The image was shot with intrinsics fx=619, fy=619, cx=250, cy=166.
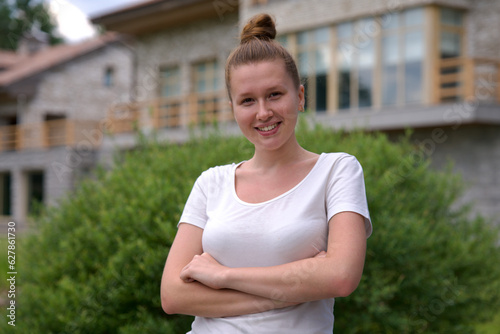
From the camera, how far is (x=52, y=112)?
3281 centimetres

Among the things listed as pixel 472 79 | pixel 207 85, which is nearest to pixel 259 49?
pixel 472 79

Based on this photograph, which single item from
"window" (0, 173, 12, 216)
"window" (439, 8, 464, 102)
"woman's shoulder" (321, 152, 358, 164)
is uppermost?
"window" (439, 8, 464, 102)

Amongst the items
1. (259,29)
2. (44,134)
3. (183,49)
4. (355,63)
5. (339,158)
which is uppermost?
(183,49)

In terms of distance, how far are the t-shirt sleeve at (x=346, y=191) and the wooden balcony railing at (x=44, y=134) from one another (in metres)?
24.9

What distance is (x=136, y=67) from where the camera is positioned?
26.5m

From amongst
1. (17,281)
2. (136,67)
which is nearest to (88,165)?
(136,67)

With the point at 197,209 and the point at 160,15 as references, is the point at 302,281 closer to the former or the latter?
the point at 197,209

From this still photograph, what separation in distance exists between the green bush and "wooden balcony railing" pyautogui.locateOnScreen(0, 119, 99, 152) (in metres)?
21.4

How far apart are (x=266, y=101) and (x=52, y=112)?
105 ft

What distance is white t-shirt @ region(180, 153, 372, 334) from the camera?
2.46 m

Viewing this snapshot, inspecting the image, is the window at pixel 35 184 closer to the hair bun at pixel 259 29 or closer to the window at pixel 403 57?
the window at pixel 403 57

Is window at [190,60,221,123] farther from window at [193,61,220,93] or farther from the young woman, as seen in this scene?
the young woman

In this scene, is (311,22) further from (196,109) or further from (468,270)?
(468,270)

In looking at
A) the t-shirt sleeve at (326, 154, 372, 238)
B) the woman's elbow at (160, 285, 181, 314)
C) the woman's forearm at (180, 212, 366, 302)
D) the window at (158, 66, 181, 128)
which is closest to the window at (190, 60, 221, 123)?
the window at (158, 66, 181, 128)
